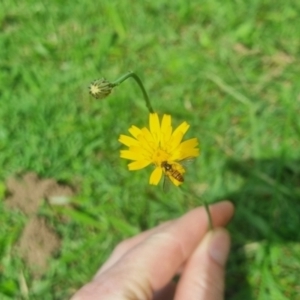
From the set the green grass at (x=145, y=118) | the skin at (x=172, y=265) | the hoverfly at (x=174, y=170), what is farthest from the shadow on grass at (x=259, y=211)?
the hoverfly at (x=174, y=170)

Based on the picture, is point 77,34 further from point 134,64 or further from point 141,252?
point 141,252

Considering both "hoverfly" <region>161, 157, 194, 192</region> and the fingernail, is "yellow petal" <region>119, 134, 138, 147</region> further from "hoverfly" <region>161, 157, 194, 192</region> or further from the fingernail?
the fingernail

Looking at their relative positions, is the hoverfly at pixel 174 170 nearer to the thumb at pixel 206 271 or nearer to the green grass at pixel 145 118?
the thumb at pixel 206 271

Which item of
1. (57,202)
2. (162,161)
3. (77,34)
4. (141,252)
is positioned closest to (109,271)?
(141,252)

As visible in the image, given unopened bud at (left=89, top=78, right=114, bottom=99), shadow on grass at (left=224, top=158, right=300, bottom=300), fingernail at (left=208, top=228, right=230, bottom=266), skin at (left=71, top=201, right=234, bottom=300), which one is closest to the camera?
unopened bud at (left=89, top=78, right=114, bottom=99)

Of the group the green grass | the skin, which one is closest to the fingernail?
the skin

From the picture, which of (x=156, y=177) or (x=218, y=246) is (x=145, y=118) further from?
(x=156, y=177)

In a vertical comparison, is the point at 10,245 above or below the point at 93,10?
below
